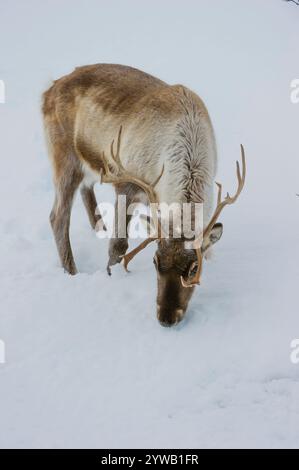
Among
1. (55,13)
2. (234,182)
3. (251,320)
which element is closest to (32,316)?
(251,320)

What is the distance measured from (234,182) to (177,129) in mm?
2662

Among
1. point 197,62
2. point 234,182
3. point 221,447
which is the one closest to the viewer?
point 221,447

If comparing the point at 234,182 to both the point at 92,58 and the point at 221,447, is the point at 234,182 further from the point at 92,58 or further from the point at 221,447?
the point at 92,58

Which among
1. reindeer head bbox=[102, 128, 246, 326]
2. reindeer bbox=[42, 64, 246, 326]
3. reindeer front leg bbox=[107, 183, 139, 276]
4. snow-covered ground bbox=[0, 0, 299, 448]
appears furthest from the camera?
reindeer front leg bbox=[107, 183, 139, 276]

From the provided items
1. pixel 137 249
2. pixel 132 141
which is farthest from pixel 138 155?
pixel 137 249

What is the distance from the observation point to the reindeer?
161 inches

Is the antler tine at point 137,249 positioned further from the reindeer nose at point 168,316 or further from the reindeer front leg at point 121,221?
the reindeer front leg at point 121,221

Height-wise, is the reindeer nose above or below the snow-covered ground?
above

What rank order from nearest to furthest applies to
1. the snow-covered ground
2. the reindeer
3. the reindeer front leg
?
the snow-covered ground
the reindeer
the reindeer front leg

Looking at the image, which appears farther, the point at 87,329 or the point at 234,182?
the point at 234,182

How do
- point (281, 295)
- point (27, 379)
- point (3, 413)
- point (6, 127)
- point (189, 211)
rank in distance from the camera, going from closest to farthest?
point (3, 413) → point (27, 379) → point (189, 211) → point (281, 295) → point (6, 127)

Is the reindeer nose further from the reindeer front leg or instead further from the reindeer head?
the reindeer front leg

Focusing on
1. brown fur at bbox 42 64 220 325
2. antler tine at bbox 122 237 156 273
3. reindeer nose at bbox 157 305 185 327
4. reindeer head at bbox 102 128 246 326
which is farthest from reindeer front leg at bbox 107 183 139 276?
reindeer nose at bbox 157 305 185 327

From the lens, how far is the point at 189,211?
420 cm
